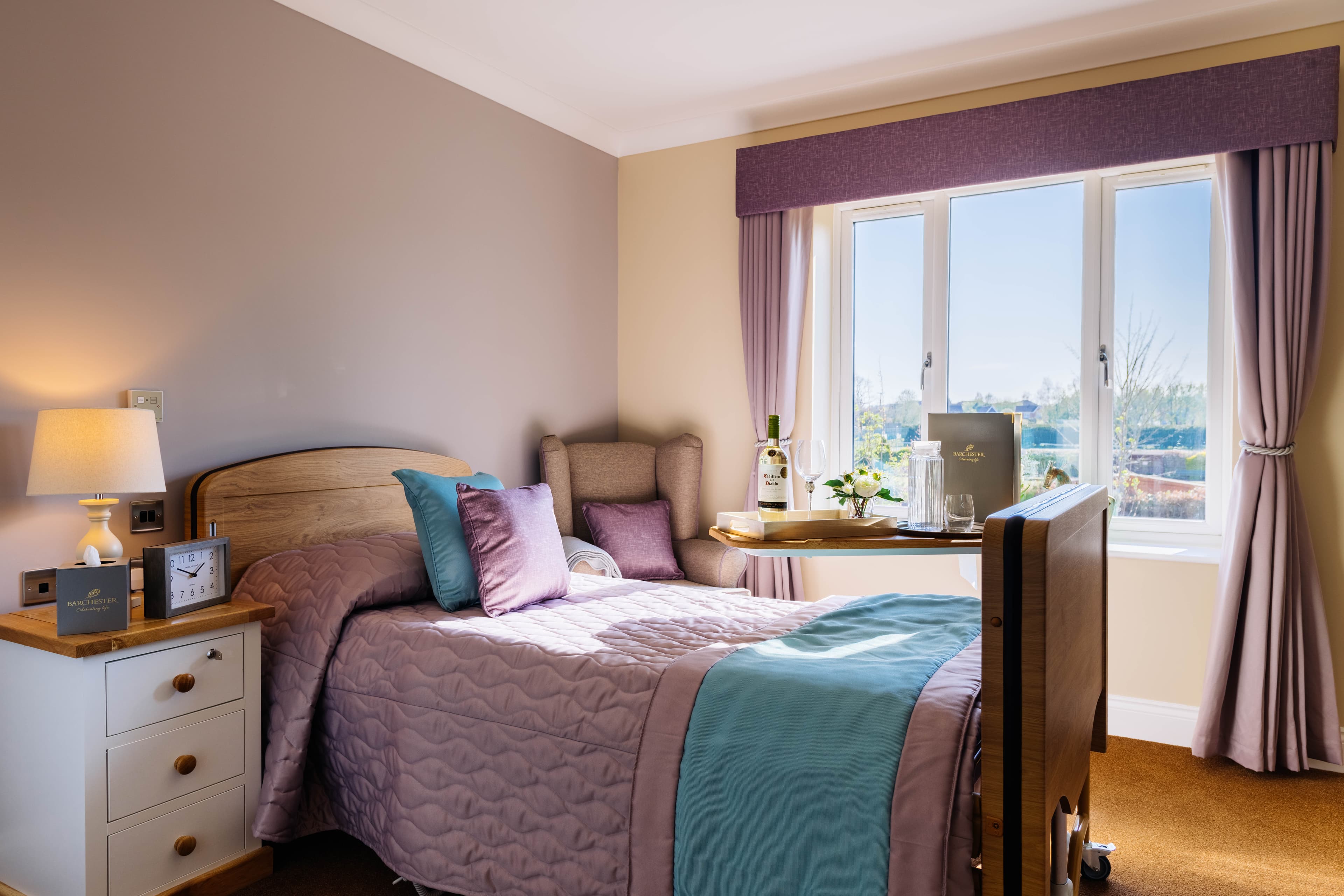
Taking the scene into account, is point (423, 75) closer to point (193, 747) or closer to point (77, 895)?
point (193, 747)

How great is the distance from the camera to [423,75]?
330 cm

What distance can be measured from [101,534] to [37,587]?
9.1 inches

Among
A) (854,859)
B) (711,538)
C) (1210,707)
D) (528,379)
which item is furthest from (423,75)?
(1210,707)

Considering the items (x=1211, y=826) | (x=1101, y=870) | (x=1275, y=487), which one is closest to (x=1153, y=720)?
(x=1211, y=826)

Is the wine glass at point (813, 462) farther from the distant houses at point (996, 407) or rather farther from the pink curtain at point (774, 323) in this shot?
the pink curtain at point (774, 323)

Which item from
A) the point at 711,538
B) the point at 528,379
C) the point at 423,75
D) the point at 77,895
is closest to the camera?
the point at 77,895

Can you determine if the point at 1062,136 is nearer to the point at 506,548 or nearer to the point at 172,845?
the point at 506,548

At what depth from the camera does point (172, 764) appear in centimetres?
204

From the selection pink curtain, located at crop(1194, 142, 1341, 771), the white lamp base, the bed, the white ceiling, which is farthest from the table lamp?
pink curtain, located at crop(1194, 142, 1341, 771)

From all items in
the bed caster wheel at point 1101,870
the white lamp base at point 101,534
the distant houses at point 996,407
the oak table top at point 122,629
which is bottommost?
the bed caster wheel at point 1101,870

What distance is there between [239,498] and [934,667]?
204 centimetres

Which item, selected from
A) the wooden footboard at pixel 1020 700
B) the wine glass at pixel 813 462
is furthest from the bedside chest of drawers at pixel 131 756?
the wooden footboard at pixel 1020 700

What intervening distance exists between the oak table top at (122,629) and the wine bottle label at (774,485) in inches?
52.3

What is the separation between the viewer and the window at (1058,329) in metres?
3.37
